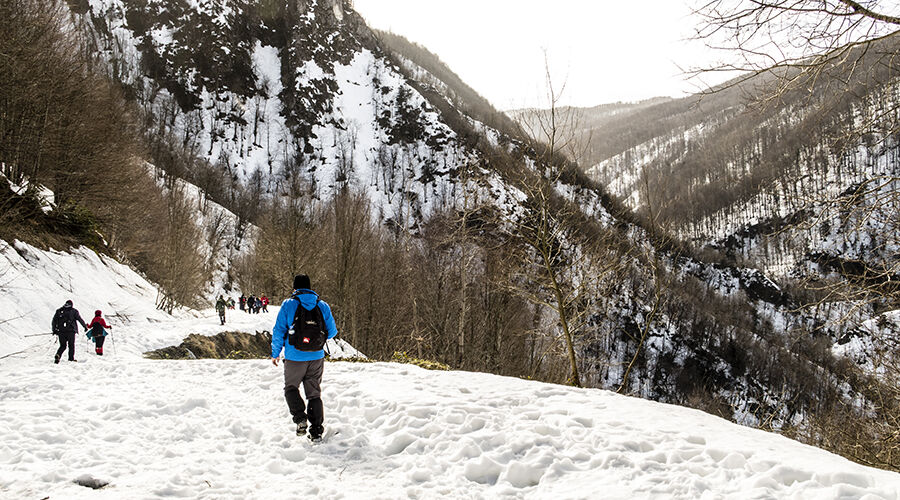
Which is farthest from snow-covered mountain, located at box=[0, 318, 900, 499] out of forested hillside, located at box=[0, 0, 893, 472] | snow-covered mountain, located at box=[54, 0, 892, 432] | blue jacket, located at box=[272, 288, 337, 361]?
snow-covered mountain, located at box=[54, 0, 892, 432]

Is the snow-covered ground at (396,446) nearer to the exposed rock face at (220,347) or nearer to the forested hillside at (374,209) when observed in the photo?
the forested hillside at (374,209)

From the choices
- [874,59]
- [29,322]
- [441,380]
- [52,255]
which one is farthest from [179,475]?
[52,255]

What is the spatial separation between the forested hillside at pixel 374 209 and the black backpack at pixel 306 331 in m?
4.32

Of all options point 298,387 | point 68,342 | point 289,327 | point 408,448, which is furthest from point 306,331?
point 68,342

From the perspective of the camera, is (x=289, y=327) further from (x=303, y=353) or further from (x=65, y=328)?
(x=65, y=328)

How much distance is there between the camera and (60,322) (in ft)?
30.7

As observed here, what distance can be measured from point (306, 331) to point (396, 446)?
1.74 metres

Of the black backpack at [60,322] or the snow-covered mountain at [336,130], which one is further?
the snow-covered mountain at [336,130]

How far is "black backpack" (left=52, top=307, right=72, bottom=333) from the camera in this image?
30.5 feet

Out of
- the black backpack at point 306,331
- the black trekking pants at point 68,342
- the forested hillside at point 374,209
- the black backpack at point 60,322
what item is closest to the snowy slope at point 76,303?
the black trekking pants at point 68,342

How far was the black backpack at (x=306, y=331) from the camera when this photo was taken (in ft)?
17.1

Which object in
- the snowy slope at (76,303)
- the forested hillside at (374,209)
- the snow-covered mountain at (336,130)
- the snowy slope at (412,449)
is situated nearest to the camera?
the snowy slope at (412,449)

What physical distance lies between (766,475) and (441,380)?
435 centimetres

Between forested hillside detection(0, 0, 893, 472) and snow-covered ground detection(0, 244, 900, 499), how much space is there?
1734 mm
